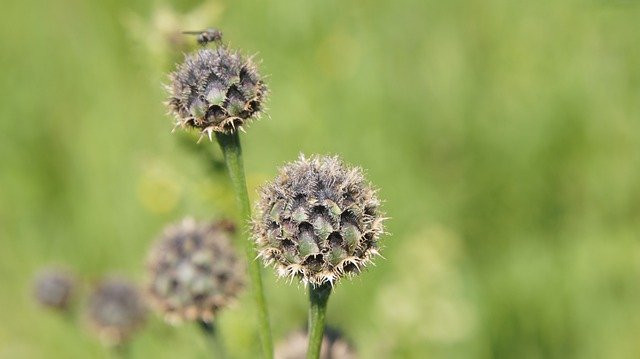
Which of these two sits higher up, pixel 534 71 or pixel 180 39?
pixel 534 71

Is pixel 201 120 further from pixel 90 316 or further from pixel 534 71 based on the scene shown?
pixel 534 71

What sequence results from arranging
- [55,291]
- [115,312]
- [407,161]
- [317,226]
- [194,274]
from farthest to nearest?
[407,161]
[55,291]
[115,312]
[194,274]
[317,226]

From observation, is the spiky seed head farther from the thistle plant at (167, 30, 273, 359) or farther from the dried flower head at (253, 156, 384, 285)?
the dried flower head at (253, 156, 384, 285)

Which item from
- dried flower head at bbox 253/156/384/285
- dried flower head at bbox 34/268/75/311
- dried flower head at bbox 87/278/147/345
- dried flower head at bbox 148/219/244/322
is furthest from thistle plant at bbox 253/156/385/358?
dried flower head at bbox 34/268/75/311

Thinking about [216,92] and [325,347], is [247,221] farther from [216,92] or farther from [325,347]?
[325,347]

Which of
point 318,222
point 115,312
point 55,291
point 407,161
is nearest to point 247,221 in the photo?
point 318,222

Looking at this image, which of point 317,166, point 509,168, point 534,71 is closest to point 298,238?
point 317,166
